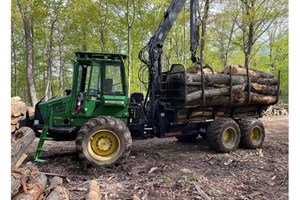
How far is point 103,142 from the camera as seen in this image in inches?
279

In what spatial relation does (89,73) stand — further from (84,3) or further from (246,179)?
(84,3)

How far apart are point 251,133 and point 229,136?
845mm

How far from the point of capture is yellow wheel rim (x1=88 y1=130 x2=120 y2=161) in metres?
7.01

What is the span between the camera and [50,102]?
7676 millimetres

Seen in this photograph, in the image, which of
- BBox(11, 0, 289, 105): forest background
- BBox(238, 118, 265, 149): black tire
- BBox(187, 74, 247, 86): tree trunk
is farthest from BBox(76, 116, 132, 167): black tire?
BBox(11, 0, 289, 105): forest background

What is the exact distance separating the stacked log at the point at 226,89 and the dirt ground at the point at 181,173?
4.49 ft

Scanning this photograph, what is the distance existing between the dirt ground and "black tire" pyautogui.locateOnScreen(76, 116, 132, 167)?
24 centimetres

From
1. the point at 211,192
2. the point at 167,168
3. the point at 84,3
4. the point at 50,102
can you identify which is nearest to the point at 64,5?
the point at 84,3

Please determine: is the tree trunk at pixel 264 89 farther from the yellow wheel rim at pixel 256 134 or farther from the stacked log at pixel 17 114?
the stacked log at pixel 17 114

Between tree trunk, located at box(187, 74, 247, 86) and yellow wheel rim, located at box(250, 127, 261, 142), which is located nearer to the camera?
tree trunk, located at box(187, 74, 247, 86)

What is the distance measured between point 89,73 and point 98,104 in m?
0.80

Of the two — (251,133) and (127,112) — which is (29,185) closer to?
(127,112)

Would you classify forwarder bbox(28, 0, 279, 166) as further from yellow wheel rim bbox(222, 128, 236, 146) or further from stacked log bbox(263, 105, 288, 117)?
stacked log bbox(263, 105, 288, 117)

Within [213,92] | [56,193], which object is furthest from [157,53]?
[56,193]
